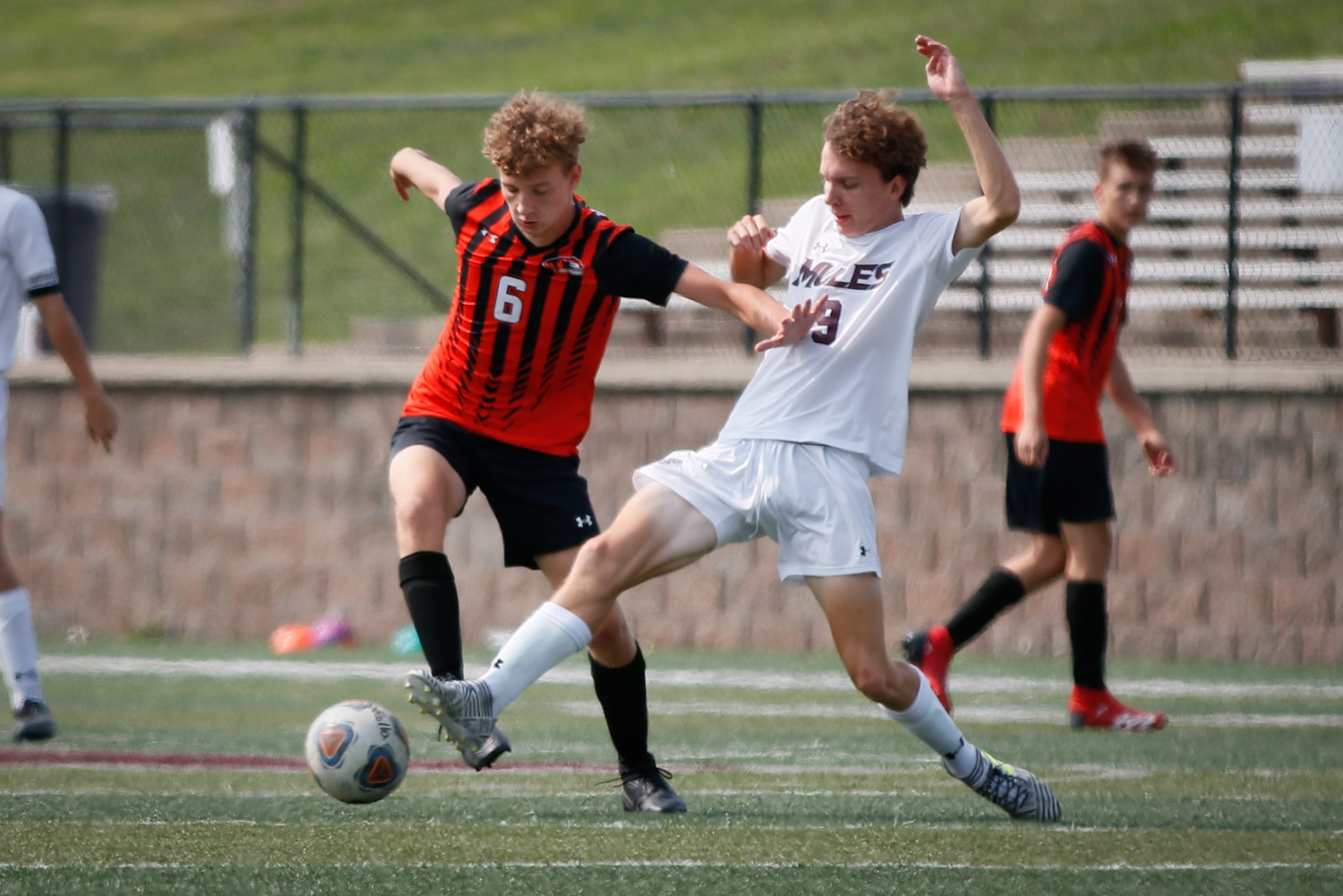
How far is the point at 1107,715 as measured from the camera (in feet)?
22.2

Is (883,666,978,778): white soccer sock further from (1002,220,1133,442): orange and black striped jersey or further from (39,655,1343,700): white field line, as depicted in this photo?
(39,655,1343,700): white field line

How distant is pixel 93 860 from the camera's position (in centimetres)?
393

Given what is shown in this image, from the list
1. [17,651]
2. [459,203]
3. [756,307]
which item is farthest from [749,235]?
[17,651]

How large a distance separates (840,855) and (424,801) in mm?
1414

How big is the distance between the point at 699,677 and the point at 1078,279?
A: 316 cm

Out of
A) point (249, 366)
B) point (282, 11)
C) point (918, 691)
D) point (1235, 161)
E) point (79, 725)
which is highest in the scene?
point (282, 11)

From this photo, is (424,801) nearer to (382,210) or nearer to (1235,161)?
(1235,161)

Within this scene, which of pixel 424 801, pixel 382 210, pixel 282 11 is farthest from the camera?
pixel 282 11

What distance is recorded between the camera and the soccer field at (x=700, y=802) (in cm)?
382

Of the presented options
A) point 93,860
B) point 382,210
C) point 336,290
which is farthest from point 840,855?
point 382,210

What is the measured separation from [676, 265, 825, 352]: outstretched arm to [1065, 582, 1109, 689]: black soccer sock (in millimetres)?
2780

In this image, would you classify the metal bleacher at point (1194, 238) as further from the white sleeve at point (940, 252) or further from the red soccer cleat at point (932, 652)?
the white sleeve at point (940, 252)

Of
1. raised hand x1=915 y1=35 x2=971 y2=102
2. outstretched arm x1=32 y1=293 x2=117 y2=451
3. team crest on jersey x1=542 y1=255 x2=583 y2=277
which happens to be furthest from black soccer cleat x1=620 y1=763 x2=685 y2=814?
outstretched arm x1=32 y1=293 x2=117 y2=451

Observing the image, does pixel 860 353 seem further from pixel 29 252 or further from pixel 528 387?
pixel 29 252
